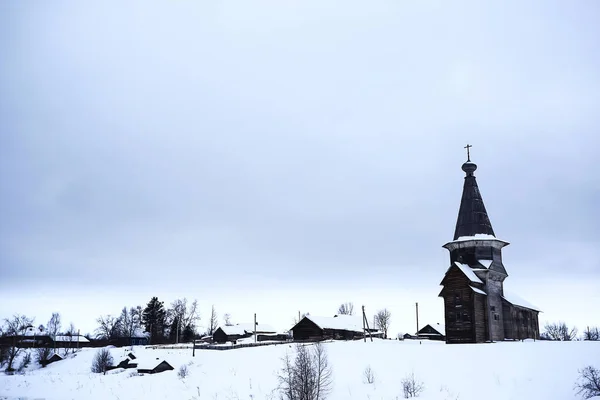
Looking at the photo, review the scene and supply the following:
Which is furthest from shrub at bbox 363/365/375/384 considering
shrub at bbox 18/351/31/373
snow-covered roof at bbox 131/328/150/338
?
snow-covered roof at bbox 131/328/150/338

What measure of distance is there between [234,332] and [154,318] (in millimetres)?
24669

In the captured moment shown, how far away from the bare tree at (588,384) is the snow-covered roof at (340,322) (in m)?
41.6

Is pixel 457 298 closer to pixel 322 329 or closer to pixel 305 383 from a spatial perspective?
pixel 305 383

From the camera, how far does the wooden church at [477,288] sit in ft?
133

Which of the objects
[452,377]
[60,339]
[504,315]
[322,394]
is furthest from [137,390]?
[60,339]

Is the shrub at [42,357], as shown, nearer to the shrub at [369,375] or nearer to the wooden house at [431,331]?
the wooden house at [431,331]

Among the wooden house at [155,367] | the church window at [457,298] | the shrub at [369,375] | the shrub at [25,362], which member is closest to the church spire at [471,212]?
the church window at [457,298]

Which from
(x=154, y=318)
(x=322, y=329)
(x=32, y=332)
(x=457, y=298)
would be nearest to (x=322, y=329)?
(x=322, y=329)

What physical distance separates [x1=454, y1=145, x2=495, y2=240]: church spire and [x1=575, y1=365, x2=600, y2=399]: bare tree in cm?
2102

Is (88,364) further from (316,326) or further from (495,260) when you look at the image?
(495,260)

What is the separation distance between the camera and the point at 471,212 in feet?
153

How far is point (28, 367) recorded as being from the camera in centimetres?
7169

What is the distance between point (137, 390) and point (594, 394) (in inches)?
1148

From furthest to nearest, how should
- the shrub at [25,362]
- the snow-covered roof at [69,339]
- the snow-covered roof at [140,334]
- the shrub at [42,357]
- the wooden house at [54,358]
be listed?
the snow-covered roof at [69,339], the snow-covered roof at [140,334], the wooden house at [54,358], the shrub at [42,357], the shrub at [25,362]
